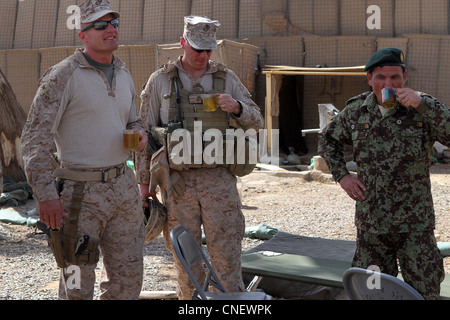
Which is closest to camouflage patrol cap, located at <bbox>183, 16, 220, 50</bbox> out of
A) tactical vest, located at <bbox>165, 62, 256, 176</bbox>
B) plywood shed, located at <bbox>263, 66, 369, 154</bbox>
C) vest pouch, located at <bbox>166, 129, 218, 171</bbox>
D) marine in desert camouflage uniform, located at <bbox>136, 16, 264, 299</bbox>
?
marine in desert camouflage uniform, located at <bbox>136, 16, 264, 299</bbox>

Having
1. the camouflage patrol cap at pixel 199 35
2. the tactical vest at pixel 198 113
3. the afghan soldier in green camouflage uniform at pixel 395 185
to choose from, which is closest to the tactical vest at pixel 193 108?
the tactical vest at pixel 198 113

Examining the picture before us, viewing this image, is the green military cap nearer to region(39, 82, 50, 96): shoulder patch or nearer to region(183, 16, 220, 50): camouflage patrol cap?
region(183, 16, 220, 50): camouflage patrol cap

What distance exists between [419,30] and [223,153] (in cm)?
1206

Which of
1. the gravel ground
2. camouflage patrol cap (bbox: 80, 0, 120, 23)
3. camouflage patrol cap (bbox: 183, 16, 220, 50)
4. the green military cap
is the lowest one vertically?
the gravel ground

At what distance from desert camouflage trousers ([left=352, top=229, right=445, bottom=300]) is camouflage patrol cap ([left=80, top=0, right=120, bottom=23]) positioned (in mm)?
1866

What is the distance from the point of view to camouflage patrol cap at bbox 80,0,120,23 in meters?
3.19

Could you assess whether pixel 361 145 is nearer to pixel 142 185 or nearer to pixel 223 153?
pixel 223 153

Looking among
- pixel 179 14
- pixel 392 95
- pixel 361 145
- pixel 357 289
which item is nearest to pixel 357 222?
pixel 361 145

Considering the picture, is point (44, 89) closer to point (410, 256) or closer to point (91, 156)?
point (91, 156)

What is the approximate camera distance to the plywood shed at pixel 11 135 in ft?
31.3

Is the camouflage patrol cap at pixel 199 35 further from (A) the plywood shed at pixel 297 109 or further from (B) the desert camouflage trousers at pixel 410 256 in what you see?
(A) the plywood shed at pixel 297 109

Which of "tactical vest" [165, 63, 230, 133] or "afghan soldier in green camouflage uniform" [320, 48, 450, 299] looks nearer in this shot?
"afghan soldier in green camouflage uniform" [320, 48, 450, 299]

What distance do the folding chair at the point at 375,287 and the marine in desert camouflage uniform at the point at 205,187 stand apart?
181 cm

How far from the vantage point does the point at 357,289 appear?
2.01m
